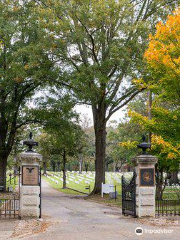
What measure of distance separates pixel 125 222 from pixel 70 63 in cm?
1621

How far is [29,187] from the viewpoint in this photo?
13883mm

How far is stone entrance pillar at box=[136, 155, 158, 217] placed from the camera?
14.4 metres

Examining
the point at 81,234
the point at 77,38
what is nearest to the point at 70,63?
the point at 77,38

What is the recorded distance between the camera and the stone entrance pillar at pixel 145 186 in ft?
47.1

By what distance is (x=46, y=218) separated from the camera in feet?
46.8

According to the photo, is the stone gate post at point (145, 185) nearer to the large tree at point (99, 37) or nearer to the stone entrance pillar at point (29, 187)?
the stone entrance pillar at point (29, 187)

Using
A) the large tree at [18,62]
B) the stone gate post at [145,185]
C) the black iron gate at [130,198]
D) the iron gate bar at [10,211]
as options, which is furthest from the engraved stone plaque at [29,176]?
the large tree at [18,62]

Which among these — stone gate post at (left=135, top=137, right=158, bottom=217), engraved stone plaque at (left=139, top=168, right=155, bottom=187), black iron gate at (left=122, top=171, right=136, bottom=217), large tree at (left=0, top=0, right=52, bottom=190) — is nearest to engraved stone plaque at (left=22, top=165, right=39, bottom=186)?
black iron gate at (left=122, top=171, right=136, bottom=217)

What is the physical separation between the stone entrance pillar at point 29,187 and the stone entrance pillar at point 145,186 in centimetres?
391

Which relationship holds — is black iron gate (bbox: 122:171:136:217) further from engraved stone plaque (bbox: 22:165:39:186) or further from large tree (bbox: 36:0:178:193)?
large tree (bbox: 36:0:178:193)

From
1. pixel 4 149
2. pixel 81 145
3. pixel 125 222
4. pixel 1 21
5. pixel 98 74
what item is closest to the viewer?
pixel 125 222

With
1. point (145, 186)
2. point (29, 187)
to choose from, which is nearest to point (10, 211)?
point (29, 187)

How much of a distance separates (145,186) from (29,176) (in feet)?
14.9

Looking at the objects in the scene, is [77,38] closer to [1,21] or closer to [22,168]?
[1,21]
